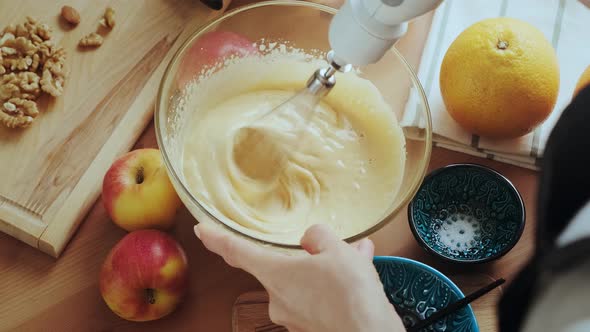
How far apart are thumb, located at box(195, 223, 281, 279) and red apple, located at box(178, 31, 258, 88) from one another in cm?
22

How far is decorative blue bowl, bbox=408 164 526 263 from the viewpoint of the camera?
92 cm

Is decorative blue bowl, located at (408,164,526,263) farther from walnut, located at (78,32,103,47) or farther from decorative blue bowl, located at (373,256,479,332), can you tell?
walnut, located at (78,32,103,47)

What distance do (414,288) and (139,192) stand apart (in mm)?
395

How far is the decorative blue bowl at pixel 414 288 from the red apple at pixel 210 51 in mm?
345

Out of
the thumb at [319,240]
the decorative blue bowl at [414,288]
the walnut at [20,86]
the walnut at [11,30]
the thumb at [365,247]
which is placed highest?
the thumb at [319,240]

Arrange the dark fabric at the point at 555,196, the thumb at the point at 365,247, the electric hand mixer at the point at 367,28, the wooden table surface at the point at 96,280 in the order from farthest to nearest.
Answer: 1. the wooden table surface at the point at 96,280
2. the thumb at the point at 365,247
3. the electric hand mixer at the point at 367,28
4. the dark fabric at the point at 555,196

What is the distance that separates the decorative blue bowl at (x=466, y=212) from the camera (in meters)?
0.92

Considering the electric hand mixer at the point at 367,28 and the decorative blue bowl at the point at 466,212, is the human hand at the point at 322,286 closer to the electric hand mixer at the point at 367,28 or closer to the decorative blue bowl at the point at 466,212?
the electric hand mixer at the point at 367,28

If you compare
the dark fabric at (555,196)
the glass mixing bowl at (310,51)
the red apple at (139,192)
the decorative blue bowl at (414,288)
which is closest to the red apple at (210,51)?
the glass mixing bowl at (310,51)

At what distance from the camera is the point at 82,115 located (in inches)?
37.9

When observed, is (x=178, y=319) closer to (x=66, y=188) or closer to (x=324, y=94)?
(x=66, y=188)

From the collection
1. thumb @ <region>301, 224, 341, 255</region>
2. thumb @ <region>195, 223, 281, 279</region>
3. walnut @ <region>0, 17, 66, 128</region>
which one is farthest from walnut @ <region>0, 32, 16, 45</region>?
thumb @ <region>301, 224, 341, 255</region>

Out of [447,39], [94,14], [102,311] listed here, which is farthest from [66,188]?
[447,39]

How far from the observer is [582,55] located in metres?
1.05
